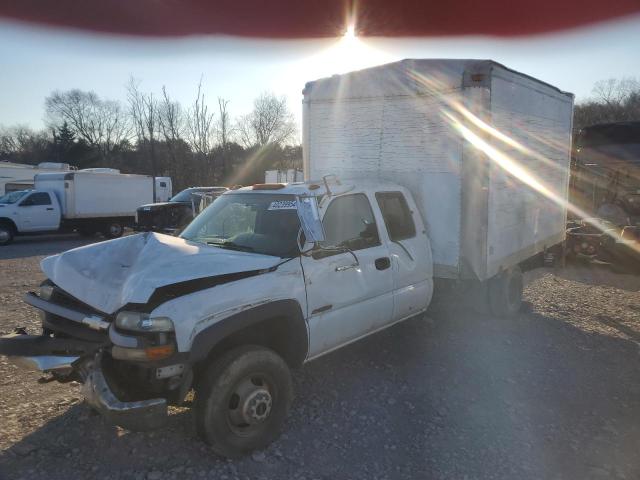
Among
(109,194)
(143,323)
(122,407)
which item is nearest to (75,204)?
(109,194)

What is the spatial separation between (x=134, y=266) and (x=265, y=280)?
92 cm

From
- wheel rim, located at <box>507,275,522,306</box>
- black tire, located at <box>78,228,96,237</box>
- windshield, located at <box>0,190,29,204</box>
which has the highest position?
windshield, located at <box>0,190,29,204</box>

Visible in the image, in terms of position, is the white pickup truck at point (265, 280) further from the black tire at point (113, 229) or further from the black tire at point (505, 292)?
the black tire at point (113, 229)

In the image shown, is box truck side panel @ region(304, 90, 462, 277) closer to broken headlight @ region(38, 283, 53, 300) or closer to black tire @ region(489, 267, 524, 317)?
black tire @ region(489, 267, 524, 317)

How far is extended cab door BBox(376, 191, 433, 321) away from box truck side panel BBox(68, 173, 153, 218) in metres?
16.5

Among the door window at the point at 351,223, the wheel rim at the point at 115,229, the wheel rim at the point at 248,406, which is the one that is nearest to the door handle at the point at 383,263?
the door window at the point at 351,223

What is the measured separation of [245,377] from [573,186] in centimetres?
1343

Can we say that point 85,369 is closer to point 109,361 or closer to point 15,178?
point 109,361

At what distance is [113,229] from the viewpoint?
20.0 metres

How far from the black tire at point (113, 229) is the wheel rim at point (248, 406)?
18099 millimetres

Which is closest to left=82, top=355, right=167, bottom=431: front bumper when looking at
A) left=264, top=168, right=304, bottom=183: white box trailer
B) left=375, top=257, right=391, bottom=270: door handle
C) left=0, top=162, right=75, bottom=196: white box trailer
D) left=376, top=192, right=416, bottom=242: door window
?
left=375, top=257, right=391, bottom=270: door handle

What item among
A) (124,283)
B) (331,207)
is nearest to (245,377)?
(124,283)

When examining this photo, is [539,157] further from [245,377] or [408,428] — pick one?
[245,377]

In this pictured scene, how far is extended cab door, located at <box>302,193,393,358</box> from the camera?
403 centimetres
